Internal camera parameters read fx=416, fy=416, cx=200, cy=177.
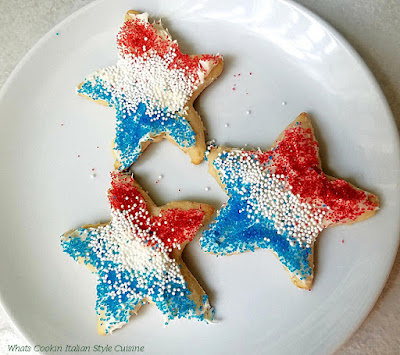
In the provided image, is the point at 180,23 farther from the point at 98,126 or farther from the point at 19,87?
the point at 19,87

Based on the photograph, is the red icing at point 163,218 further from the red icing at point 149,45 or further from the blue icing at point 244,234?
the red icing at point 149,45

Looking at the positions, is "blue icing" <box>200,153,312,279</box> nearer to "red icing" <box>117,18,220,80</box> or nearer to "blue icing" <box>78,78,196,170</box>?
"blue icing" <box>78,78,196,170</box>

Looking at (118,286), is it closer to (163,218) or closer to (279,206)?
(163,218)

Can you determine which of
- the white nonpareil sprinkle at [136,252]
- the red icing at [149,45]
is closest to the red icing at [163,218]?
the white nonpareil sprinkle at [136,252]

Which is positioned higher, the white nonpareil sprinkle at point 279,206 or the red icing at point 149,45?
the red icing at point 149,45

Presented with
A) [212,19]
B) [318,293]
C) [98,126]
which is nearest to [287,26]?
[212,19]
